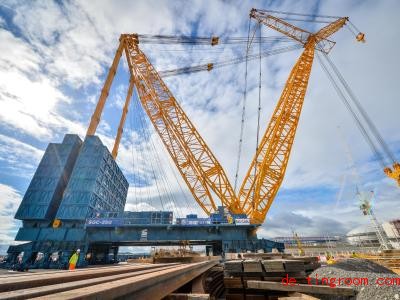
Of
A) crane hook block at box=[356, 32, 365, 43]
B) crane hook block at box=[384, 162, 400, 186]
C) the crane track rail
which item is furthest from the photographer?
crane hook block at box=[356, 32, 365, 43]

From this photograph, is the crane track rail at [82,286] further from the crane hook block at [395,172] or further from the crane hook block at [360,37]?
the crane hook block at [360,37]

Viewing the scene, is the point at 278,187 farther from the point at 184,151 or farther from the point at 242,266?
the point at 242,266

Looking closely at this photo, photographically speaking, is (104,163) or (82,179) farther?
(104,163)

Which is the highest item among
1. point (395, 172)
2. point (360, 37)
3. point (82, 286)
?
point (360, 37)

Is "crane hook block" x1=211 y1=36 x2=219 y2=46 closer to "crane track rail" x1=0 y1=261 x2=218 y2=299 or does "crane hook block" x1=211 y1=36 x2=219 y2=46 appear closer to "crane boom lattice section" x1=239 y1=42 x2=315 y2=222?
"crane boom lattice section" x1=239 y1=42 x2=315 y2=222

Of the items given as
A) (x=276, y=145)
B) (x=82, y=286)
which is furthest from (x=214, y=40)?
(x=82, y=286)

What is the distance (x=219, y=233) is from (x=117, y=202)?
26.7 meters

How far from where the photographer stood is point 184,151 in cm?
2570

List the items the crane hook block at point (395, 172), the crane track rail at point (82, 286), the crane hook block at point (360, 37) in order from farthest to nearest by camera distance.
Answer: the crane hook block at point (360, 37)
the crane hook block at point (395, 172)
the crane track rail at point (82, 286)

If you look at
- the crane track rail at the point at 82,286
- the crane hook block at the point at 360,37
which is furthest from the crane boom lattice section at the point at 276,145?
the crane track rail at the point at 82,286

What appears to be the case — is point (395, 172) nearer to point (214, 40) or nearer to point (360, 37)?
point (360, 37)

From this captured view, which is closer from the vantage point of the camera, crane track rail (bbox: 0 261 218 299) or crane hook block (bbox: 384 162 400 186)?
crane track rail (bbox: 0 261 218 299)

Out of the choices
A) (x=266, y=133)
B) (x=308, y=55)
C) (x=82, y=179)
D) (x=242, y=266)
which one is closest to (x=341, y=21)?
(x=308, y=55)

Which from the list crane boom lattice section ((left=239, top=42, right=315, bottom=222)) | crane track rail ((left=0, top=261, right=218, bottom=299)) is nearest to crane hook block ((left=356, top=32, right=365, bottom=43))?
crane boom lattice section ((left=239, top=42, right=315, bottom=222))
